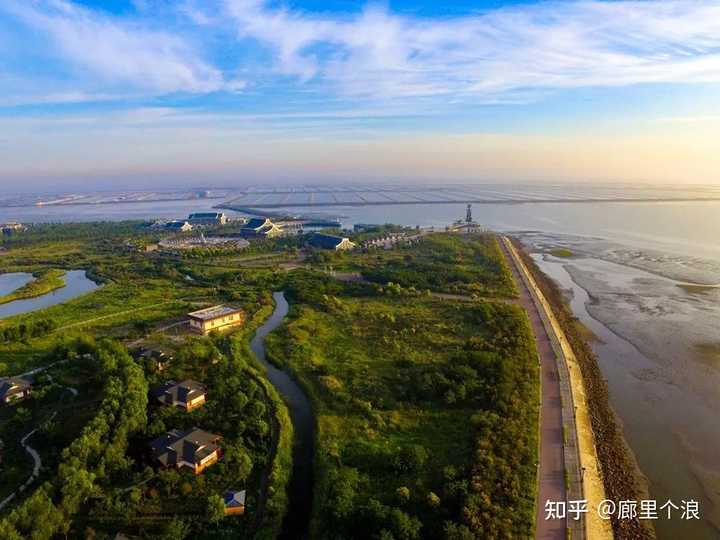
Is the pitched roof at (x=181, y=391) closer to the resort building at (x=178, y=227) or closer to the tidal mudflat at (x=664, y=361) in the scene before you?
the tidal mudflat at (x=664, y=361)

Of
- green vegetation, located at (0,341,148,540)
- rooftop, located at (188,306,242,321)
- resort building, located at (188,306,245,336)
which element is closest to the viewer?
green vegetation, located at (0,341,148,540)

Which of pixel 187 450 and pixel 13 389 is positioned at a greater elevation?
pixel 13 389

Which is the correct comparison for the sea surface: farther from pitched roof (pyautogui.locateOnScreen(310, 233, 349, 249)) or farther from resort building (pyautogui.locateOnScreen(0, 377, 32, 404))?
pitched roof (pyautogui.locateOnScreen(310, 233, 349, 249))

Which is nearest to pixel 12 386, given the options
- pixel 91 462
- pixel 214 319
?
pixel 91 462

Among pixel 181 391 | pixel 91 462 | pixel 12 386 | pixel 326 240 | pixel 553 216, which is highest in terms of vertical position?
pixel 326 240

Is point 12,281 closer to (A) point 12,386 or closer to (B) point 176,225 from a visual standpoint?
(A) point 12,386

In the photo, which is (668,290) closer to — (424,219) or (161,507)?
(161,507)

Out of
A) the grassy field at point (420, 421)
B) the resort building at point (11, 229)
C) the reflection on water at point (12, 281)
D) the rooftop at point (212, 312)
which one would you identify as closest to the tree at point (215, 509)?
the grassy field at point (420, 421)

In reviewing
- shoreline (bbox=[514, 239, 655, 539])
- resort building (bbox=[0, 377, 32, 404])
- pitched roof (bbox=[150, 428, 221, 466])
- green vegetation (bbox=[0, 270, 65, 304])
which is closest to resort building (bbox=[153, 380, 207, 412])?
pitched roof (bbox=[150, 428, 221, 466])
